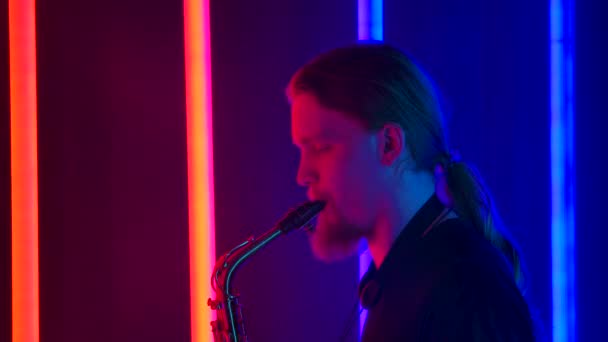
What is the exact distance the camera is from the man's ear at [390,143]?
4.22ft

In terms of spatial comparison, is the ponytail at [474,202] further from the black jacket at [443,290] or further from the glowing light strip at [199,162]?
the glowing light strip at [199,162]

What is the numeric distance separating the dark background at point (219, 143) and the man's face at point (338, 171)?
67 cm

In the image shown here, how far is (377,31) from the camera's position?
A: 2.19 m

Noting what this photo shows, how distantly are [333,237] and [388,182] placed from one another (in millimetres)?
199

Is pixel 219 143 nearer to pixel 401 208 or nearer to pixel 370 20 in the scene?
pixel 370 20

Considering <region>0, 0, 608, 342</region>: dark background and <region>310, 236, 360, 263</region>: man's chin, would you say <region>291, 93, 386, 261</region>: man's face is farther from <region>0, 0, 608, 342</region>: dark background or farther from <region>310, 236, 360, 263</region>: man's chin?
<region>0, 0, 608, 342</region>: dark background

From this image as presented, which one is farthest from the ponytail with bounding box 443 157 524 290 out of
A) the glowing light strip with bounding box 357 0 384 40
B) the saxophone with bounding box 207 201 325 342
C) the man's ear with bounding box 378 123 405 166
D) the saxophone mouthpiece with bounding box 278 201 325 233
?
the glowing light strip with bounding box 357 0 384 40

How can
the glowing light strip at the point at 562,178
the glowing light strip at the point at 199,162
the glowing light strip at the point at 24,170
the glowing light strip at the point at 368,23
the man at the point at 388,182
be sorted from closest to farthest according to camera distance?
1. the man at the point at 388,182
2. the glowing light strip at the point at 24,170
3. the glowing light strip at the point at 199,162
4. the glowing light strip at the point at 368,23
5. the glowing light strip at the point at 562,178

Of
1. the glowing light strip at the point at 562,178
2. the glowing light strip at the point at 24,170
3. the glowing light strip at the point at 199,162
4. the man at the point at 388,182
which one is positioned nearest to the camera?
the man at the point at 388,182

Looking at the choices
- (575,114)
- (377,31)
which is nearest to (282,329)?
(377,31)

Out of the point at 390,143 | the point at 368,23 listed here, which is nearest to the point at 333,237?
the point at 390,143

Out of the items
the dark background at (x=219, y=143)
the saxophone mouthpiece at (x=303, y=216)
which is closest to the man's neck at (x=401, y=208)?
the saxophone mouthpiece at (x=303, y=216)

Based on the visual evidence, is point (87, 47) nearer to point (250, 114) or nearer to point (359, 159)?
point (250, 114)

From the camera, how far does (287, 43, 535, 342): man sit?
120 centimetres
